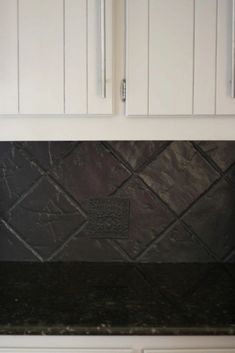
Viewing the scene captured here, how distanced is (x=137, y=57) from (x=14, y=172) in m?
0.65

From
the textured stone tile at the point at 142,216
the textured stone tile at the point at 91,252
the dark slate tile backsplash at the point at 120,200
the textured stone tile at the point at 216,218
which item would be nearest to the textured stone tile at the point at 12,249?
the dark slate tile backsplash at the point at 120,200

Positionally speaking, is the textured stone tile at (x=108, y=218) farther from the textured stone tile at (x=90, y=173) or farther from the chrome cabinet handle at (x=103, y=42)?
the chrome cabinet handle at (x=103, y=42)

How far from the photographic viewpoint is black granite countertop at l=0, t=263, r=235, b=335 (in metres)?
0.95

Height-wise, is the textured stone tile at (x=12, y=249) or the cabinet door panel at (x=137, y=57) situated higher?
the cabinet door panel at (x=137, y=57)

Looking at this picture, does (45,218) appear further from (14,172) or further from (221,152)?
(221,152)

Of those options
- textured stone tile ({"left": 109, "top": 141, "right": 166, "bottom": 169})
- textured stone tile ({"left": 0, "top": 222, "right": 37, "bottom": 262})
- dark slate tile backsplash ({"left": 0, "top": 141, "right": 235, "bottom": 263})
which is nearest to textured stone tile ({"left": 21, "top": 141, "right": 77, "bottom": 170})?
dark slate tile backsplash ({"left": 0, "top": 141, "right": 235, "bottom": 263})

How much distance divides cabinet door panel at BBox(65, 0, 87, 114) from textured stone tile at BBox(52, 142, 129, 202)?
0.36m

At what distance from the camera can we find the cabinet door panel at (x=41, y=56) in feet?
3.61

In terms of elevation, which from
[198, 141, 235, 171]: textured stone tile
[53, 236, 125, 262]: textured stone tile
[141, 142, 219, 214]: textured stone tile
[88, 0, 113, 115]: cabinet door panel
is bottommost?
[53, 236, 125, 262]: textured stone tile

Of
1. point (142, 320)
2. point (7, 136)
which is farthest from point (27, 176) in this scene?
point (142, 320)

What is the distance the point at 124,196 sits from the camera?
1470mm

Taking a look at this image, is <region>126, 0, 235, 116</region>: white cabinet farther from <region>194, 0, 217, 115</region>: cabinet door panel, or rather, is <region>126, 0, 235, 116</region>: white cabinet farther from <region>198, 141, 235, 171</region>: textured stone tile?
<region>198, 141, 235, 171</region>: textured stone tile

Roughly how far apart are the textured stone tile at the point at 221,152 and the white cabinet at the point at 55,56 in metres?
0.49

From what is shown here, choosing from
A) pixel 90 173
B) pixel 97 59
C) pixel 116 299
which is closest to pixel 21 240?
pixel 90 173
